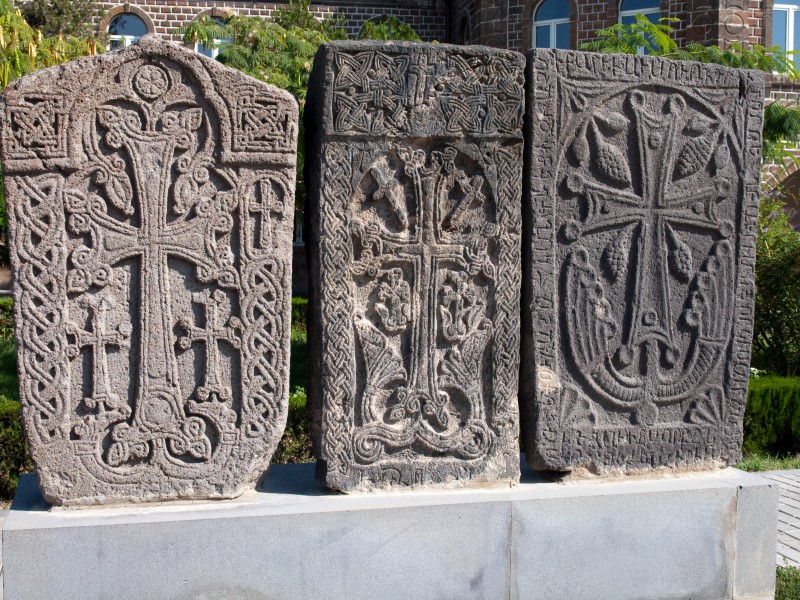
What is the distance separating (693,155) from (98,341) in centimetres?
228

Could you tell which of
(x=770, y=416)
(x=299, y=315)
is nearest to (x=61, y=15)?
(x=299, y=315)

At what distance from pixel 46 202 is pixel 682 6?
36.5 feet

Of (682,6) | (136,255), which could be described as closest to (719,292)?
(136,255)

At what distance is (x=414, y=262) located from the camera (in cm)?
303

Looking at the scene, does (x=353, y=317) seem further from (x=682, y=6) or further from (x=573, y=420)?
(x=682, y=6)

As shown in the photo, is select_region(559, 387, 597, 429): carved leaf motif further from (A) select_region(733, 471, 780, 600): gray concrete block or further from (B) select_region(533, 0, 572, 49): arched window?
(B) select_region(533, 0, 572, 49): arched window

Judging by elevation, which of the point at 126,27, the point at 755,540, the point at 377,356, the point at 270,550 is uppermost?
the point at 126,27

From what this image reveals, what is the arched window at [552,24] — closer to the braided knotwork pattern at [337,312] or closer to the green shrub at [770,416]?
the green shrub at [770,416]

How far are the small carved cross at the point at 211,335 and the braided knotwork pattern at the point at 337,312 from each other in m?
0.32

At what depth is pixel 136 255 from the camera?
111 inches

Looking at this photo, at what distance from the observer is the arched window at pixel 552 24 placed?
43.5 feet

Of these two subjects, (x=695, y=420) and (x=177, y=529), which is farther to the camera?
(x=695, y=420)

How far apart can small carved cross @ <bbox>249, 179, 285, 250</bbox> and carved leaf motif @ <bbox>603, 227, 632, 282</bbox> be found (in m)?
1.23

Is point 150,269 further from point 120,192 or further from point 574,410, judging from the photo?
point 574,410
